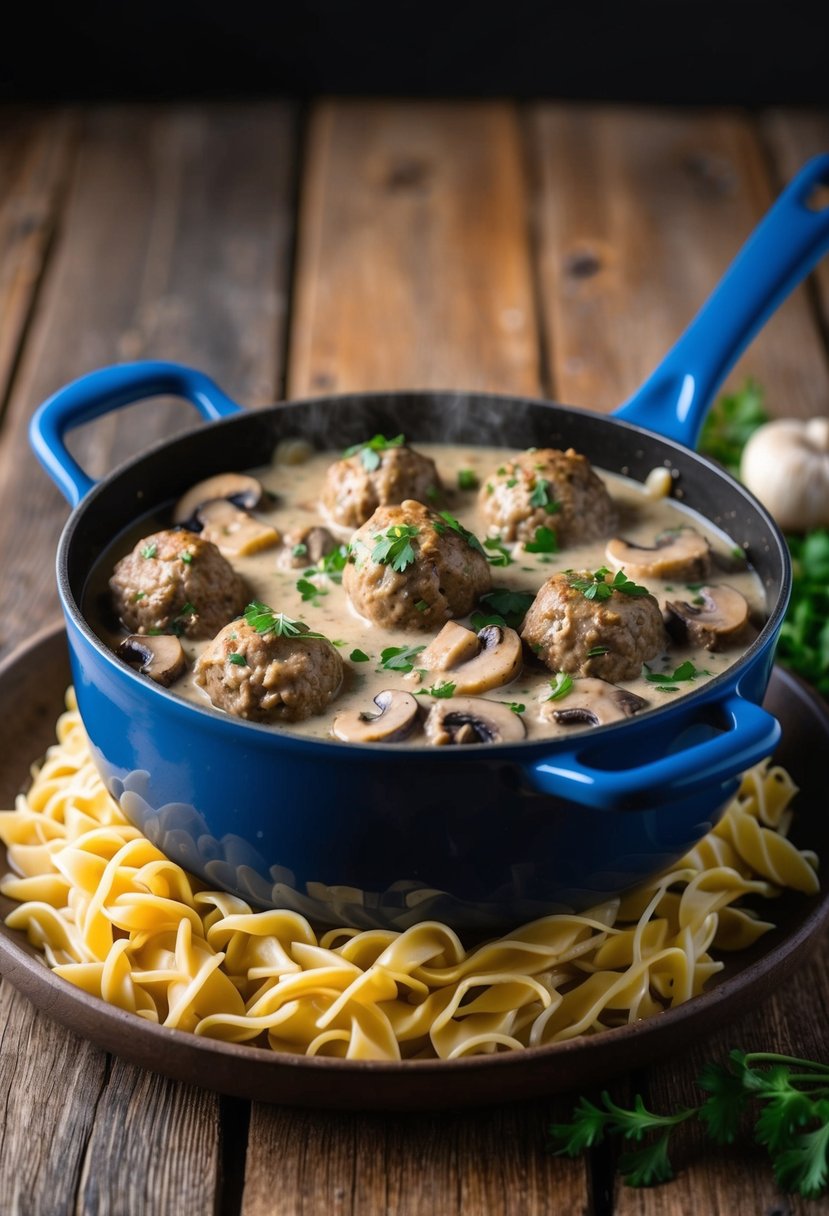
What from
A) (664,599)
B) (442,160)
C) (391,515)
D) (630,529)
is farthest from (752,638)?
(442,160)

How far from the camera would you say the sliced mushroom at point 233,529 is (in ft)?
13.7

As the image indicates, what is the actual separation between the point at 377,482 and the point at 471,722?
41.2 inches

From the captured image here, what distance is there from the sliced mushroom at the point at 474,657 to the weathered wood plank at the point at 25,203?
3.64 meters

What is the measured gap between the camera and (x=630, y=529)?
4.34 metres

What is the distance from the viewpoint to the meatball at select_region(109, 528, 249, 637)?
3.79m

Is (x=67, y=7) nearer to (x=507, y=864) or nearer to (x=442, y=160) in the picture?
(x=442, y=160)

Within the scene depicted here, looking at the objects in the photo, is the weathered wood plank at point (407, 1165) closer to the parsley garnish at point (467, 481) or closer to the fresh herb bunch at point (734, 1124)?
the fresh herb bunch at point (734, 1124)

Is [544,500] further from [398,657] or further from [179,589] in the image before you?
[179,589]

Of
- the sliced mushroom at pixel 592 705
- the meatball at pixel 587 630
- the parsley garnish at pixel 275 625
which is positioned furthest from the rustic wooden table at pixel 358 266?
the parsley garnish at pixel 275 625

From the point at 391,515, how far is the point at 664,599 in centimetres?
76

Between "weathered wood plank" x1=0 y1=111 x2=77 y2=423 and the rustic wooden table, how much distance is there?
0.05 ft

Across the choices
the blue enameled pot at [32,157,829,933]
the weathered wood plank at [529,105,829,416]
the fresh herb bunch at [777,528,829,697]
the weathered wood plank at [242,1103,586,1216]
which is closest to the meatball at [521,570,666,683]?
the blue enameled pot at [32,157,829,933]

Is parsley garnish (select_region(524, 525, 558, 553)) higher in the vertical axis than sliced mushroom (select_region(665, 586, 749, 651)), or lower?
lower

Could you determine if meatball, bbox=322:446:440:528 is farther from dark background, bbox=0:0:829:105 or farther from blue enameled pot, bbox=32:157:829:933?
dark background, bbox=0:0:829:105
